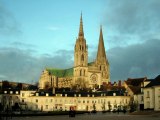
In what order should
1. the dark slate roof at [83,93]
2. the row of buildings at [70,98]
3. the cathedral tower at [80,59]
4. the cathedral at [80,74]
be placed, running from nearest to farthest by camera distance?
the row of buildings at [70,98] < the dark slate roof at [83,93] < the cathedral tower at [80,59] < the cathedral at [80,74]

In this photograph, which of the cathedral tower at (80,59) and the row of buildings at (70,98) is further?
the cathedral tower at (80,59)

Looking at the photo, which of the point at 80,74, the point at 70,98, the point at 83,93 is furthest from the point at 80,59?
the point at 70,98

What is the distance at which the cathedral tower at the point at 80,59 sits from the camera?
190 m

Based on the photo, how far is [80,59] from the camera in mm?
193125

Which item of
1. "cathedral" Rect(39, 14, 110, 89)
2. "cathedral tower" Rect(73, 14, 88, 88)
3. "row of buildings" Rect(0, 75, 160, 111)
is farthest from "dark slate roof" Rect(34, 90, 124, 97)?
"cathedral tower" Rect(73, 14, 88, 88)

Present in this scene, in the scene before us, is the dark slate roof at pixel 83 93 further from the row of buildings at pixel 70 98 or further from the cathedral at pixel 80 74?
the cathedral at pixel 80 74

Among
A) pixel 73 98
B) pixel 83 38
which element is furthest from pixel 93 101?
pixel 83 38

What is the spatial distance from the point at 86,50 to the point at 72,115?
5335 inches

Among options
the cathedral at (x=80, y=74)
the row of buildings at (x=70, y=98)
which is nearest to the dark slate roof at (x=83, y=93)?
the row of buildings at (x=70, y=98)

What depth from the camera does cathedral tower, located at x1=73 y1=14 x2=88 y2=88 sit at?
625 feet

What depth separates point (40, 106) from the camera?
12131 cm

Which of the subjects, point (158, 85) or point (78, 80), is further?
point (78, 80)

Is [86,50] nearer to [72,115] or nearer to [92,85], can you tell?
[92,85]

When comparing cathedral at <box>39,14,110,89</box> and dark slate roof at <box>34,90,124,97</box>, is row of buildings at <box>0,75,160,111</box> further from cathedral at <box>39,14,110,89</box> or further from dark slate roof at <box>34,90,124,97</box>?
cathedral at <box>39,14,110,89</box>
